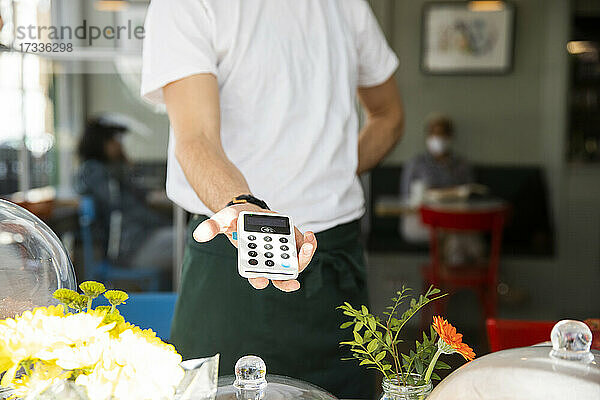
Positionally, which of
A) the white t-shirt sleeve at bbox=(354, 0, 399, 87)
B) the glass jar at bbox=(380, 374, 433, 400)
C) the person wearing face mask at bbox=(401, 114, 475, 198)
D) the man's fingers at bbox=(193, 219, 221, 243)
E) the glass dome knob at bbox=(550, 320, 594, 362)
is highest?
the white t-shirt sleeve at bbox=(354, 0, 399, 87)

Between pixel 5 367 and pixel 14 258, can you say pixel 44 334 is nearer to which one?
pixel 5 367

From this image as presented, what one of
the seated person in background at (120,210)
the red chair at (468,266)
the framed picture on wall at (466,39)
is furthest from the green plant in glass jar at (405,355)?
the framed picture on wall at (466,39)

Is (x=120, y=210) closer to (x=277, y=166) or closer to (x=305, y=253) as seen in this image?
(x=277, y=166)

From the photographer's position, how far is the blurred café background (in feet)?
9.86

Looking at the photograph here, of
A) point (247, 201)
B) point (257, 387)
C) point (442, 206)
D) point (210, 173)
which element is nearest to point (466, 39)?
point (442, 206)

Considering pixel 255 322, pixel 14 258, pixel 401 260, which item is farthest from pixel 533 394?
pixel 401 260

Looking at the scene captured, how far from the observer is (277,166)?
56.5 inches

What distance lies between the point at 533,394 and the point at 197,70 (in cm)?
89

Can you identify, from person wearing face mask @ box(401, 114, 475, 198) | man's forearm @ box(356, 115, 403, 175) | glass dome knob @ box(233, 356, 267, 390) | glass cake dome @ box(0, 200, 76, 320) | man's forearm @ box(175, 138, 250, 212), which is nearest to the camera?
glass dome knob @ box(233, 356, 267, 390)

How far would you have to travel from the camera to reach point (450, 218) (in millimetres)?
3893

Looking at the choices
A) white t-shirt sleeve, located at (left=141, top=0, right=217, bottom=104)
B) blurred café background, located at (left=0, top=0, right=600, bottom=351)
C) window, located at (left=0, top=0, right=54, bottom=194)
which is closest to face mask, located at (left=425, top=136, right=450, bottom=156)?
blurred café background, located at (left=0, top=0, right=600, bottom=351)

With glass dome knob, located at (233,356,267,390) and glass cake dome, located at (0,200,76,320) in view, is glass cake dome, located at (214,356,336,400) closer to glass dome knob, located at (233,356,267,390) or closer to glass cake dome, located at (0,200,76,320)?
glass dome knob, located at (233,356,267,390)

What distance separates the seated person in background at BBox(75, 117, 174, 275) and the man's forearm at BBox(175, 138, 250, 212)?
2.05 meters

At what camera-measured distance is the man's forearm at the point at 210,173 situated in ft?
3.80
